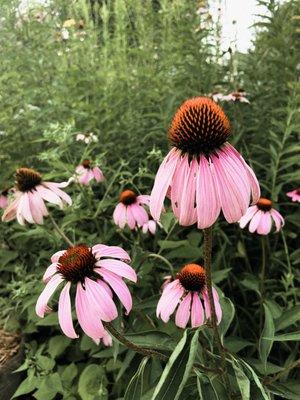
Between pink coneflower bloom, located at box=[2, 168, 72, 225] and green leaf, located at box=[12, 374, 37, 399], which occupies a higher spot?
pink coneflower bloom, located at box=[2, 168, 72, 225]

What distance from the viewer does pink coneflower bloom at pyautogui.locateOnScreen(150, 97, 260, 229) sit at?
64 centimetres

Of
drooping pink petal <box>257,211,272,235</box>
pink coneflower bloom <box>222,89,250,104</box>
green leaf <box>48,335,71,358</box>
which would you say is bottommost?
green leaf <box>48,335,71,358</box>

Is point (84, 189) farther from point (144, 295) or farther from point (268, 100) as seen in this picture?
point (268, 100)

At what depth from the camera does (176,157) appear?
2.29ft

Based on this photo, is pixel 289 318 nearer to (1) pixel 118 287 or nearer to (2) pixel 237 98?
(1) pixel 118 287

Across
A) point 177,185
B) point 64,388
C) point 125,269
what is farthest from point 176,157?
point 64,388

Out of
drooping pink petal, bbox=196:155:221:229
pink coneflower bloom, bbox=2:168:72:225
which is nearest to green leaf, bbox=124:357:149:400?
drooping pink petal, bbox=196:155:221:229

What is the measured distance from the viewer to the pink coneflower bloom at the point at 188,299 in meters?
1.03

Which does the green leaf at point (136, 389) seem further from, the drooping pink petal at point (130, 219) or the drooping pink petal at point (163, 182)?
the drooping pink petal at point (130, 219)

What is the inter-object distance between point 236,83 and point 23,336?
1462mm

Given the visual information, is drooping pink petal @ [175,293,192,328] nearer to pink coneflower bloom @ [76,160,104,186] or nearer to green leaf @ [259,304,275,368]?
green leaf @ [259,304,275,368]

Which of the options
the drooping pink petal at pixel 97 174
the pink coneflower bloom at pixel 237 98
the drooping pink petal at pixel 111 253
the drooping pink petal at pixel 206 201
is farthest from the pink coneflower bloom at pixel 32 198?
the pink coneflower bloom at pixel 237 98

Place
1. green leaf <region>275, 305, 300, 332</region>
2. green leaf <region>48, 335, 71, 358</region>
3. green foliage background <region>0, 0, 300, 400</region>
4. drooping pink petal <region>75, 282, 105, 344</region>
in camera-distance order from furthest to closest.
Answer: green leaf <region>48, 335, 71, 358</region>
green foliage background <region>0, 0, 300, 400</region>
green leaf <region>275, 305, 300, 332</region>
drooping pink petal <region>75, 282, 105, 344</region>

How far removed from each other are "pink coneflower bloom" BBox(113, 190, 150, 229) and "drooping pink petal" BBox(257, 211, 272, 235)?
32 cm
